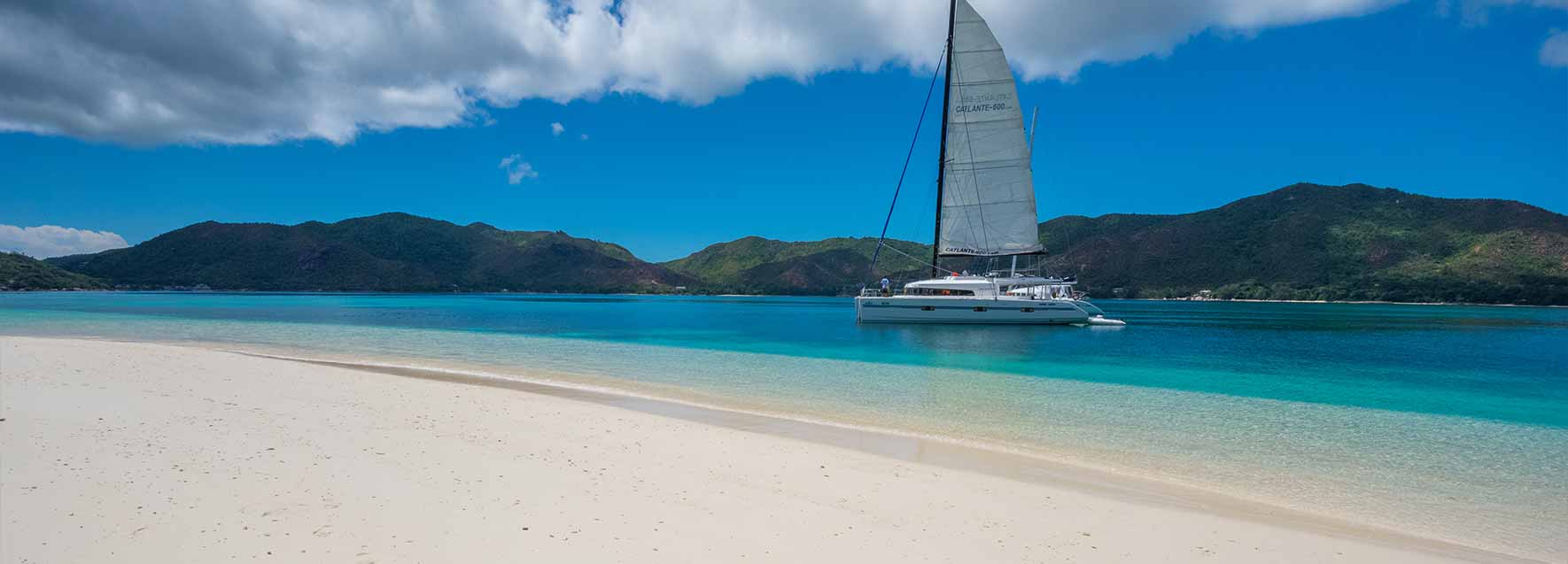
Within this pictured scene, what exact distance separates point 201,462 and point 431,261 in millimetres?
156768

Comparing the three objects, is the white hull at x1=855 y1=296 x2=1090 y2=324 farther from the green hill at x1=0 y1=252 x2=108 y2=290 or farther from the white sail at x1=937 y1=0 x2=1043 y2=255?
the green hill at x1=0 y1=252 x2=108 y2=290

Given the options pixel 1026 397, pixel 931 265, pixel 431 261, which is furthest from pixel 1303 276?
pixel 431 261

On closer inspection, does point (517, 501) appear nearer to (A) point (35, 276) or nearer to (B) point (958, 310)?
(B) point (958, 310)

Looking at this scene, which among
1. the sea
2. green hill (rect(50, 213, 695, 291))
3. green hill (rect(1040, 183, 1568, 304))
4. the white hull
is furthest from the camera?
green hill (rect(50, 213, 695, 291))

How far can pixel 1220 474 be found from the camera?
6824 mm

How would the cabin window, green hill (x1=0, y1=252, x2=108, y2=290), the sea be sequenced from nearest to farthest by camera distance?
the sea < the cabin window < green hill (x1=0, y1=252, x2=108, y2=290)

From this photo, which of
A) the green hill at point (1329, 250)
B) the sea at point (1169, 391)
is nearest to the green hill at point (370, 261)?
the green hill at point (1329, 250)

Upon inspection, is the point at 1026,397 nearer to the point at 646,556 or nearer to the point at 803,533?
the point at 803,533

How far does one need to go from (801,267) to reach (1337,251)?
8667 cm

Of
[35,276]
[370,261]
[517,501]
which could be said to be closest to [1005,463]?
[517,501]

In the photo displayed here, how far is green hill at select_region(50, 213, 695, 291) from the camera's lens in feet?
389

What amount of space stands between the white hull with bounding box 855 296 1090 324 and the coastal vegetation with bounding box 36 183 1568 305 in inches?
1389

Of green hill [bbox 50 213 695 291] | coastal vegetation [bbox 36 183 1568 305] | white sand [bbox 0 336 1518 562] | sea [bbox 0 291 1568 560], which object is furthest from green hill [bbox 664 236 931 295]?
white sand [bbox 0 336 1518 562]

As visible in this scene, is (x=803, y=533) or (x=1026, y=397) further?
(x=1026, y=397)
